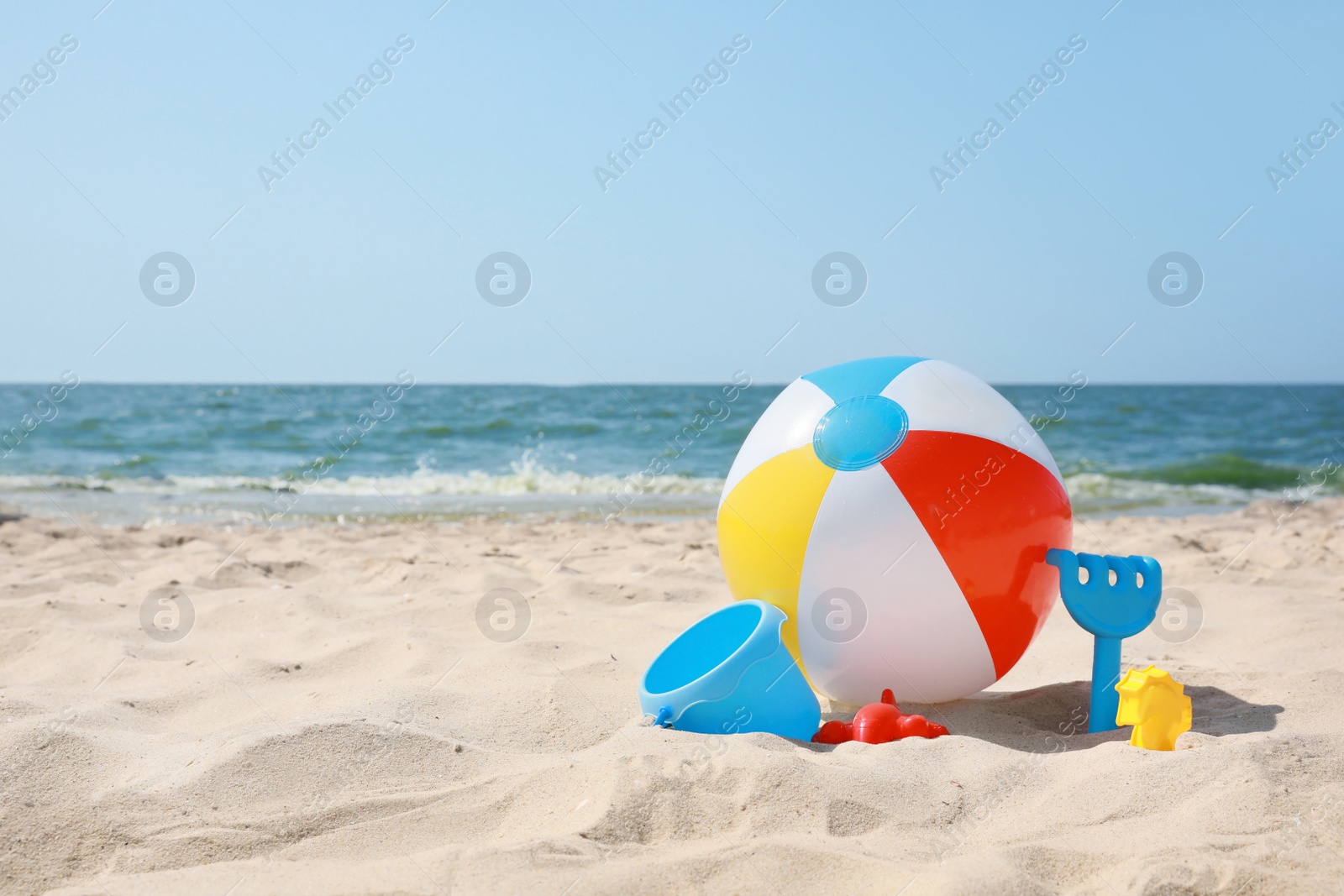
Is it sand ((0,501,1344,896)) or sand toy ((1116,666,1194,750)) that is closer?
sand ((0,501,1344,896))

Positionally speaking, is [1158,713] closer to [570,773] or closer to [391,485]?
[570,773]

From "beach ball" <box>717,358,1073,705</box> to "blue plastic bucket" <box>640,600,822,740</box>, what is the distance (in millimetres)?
173

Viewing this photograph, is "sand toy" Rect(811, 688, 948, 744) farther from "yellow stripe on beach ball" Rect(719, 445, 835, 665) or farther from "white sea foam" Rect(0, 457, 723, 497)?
"white sea foam" Rect(0, 457, 723, 497)

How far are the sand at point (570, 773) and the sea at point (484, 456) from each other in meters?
5.41

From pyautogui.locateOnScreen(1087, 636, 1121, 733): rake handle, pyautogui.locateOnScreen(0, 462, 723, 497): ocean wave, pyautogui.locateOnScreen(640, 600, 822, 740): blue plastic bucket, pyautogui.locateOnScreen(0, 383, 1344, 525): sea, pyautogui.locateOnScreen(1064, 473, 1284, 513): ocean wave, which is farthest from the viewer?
pyautogui.locateOnScreen(0, 462, 723, 497): ocean wave

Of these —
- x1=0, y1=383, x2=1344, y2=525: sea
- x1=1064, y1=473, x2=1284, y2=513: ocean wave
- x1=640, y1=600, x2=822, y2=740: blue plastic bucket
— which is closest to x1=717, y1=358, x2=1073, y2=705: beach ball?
x1=640, y1=600, x2=822, y2=740: blue plastic bucket

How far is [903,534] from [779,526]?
42 centimetres

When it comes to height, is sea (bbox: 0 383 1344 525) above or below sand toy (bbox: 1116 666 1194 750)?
above

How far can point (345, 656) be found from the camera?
12.9 feet

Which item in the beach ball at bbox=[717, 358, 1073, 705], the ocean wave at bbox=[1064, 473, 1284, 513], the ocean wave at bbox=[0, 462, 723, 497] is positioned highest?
the ocean wave at bbox=[0, 462, 723, 497]

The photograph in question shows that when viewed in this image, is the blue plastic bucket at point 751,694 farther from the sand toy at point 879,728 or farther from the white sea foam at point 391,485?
the white sea foam at point 391,485

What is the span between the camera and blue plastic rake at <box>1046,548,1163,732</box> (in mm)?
3217

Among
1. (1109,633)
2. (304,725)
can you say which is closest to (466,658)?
(304,725)

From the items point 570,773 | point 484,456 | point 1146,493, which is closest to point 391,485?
point 484,456
